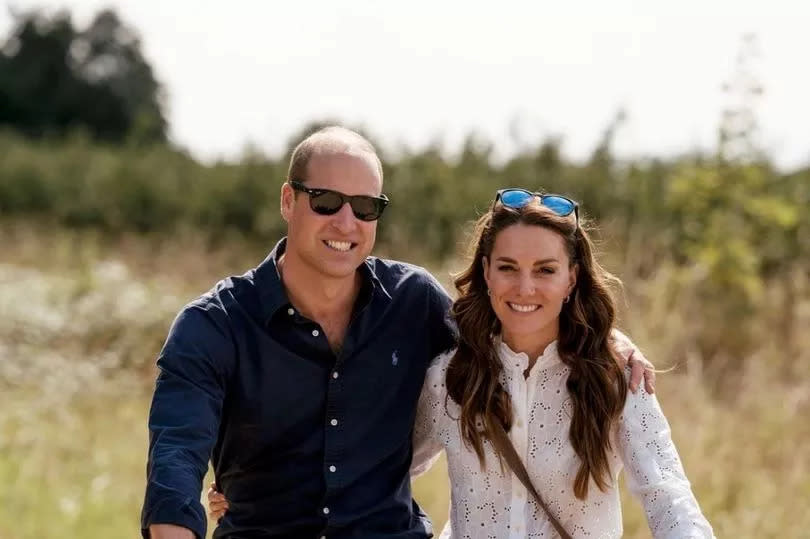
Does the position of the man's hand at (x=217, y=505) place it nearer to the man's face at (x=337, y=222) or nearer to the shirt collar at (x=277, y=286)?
the shirt collar at (x=277, y=286)

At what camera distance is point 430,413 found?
3801mm

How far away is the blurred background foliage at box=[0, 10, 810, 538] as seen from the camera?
7.66m

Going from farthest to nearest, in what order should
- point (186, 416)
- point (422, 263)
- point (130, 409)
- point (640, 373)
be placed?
point (422, 263) → point (130, 409) → point (640, 373) → point (186, 416)

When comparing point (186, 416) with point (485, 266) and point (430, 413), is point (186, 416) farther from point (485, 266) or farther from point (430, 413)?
point (485, 266)

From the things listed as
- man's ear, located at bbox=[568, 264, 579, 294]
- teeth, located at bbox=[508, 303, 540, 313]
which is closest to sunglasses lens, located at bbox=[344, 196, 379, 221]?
teeth, located at bbox=[508, 303, 540, 313]

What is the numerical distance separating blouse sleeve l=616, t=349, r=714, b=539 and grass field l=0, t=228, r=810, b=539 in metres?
3.40

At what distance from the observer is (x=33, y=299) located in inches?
508

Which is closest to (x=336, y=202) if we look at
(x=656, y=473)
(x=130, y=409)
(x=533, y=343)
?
(x=533, y=343)

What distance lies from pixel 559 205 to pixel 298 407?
976mm

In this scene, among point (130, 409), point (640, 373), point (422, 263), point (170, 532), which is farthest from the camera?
point (422, 263)

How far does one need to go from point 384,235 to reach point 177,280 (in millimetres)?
2545

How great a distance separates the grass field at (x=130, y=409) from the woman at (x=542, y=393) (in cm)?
329

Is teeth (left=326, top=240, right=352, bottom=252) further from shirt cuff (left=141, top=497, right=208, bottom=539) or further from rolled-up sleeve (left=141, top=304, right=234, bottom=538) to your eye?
shirt cuff (left=141, top=497, right=208, bottom=539)

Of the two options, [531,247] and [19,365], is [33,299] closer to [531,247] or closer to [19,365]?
[19,365]
